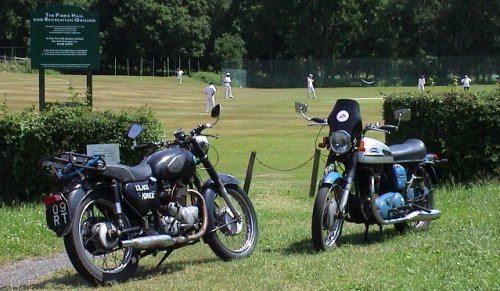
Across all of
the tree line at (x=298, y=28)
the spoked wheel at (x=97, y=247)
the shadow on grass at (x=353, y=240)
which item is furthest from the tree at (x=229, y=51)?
the spoked wheel at (x=97, y=247)

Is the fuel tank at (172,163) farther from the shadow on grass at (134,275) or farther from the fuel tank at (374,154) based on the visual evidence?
the fuel tank at (374,154)

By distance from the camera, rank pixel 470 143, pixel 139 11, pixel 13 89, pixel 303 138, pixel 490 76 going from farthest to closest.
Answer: pixel 139 11
pixel 490 76
pixel 13 89
pixel 303 138
pixel 470 143

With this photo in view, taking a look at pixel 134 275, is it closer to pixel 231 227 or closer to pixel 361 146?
pixel 231 227

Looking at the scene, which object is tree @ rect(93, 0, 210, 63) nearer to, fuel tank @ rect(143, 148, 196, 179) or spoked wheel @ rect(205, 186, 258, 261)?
spoked wheel @ rect(205, 186, 258, 261)

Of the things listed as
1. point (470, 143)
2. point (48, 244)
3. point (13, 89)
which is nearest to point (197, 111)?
point (13, 89)

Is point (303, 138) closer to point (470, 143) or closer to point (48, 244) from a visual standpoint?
point (470, 143)

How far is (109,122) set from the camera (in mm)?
11953

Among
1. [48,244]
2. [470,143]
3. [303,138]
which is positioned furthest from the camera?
[303,138]

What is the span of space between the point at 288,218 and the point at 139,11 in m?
79.4

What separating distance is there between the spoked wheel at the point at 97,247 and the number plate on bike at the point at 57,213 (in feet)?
0.24

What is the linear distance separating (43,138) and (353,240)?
226 inches

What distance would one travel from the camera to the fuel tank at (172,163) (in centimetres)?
689

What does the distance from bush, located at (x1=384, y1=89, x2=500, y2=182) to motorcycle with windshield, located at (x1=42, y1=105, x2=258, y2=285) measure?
6.40 metres

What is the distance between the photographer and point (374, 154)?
26.4 ft
